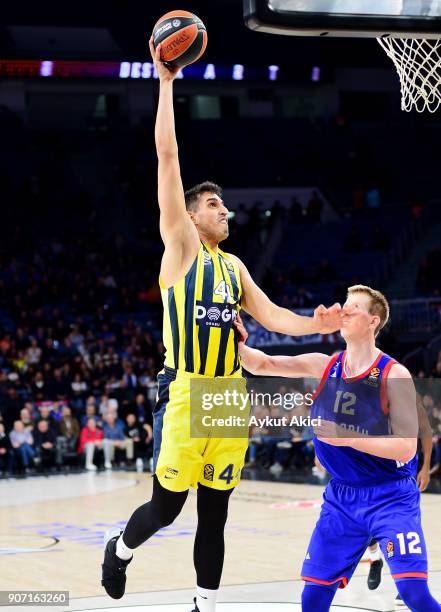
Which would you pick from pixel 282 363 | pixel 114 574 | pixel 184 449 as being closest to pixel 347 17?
pixel 282 363

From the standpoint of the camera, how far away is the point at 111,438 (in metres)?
19.3

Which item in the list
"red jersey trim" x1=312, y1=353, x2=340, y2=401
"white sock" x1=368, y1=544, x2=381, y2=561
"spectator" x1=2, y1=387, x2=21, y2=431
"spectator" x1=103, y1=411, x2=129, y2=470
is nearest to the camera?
"red jersey trim" x1=312, y1=353, x2=340, y2=401

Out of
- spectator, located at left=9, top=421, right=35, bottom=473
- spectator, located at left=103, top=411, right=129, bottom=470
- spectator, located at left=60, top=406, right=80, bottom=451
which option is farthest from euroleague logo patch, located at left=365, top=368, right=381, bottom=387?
spectator, located at left=103, top=411, right=129, bottom=470

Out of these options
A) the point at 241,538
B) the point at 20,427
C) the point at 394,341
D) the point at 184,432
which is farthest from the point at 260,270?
the point at 184,432

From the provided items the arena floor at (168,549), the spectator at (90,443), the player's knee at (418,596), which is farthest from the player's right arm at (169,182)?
the spectator at (90,443)

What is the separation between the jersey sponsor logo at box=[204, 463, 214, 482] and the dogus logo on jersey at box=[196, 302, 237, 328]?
2.48ft

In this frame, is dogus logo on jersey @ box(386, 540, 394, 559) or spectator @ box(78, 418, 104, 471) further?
spectator @ box(78, 418, 104, 471)

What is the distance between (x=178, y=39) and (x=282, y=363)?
1746 mm

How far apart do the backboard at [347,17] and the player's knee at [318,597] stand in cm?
286

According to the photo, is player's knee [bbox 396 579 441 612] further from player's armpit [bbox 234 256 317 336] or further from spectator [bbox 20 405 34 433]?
spectator [bbox 20 405 34 433]

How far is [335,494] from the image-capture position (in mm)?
5023

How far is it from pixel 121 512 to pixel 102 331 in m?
11.1

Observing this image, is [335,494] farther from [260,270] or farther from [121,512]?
[260,270]

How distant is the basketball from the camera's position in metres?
5.00
